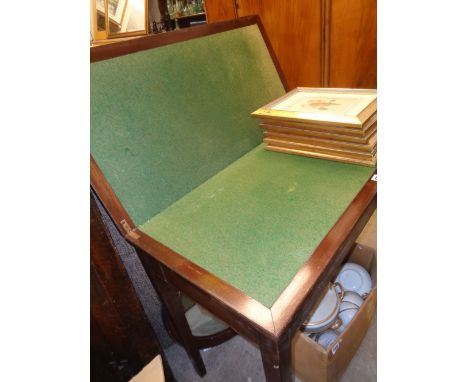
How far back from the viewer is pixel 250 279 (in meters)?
0.61

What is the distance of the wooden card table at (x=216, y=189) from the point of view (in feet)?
2.01

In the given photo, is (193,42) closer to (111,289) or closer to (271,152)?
(271,152)

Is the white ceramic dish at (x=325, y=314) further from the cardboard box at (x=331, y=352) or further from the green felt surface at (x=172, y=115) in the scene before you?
the green felt surface at (x=172, y=115)

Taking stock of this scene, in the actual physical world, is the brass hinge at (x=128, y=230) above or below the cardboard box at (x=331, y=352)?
above

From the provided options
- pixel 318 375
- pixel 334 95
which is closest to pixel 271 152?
pixel 334 95

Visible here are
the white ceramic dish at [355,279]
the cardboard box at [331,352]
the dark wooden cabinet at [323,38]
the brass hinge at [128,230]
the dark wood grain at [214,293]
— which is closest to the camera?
the dark wood grain at [214,293]

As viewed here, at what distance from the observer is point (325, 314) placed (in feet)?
3.94

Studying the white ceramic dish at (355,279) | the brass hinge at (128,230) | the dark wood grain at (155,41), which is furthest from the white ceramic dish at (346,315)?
the dark wood grain at (155,41)

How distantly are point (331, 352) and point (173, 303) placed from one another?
58 centimetres

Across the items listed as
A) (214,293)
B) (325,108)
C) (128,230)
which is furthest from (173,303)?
(325,108)

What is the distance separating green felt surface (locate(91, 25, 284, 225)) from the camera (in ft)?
2.72

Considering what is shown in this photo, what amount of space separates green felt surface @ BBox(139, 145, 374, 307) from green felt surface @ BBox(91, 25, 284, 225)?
0.08m

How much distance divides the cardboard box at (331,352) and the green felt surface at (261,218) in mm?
554

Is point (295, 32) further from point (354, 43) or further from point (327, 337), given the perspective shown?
point (327, 337)
